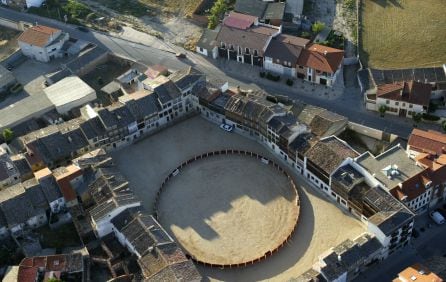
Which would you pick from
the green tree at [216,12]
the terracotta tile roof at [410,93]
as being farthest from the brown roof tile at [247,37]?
the terracotta tile roof at [410,93]

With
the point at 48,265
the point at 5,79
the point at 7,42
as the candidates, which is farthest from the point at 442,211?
the point at 7,42

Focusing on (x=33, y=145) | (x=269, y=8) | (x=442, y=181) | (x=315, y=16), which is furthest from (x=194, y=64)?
(x=442, y=181)

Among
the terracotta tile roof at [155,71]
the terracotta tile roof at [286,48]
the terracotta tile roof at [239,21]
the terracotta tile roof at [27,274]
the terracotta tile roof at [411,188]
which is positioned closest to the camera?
the terracotta tile roof at [27,274]

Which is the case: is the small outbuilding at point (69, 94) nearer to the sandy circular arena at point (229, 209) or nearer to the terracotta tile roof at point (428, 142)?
the sandy circular arena at point (229, 209)

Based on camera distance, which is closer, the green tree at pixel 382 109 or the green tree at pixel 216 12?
the green tree at pixel 382 109

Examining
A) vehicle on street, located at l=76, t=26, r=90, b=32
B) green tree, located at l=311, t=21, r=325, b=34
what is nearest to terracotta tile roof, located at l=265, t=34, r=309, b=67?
green tree, located at l=311, t=21, r=325, b=34

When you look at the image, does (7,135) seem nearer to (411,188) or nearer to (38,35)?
(38,35)

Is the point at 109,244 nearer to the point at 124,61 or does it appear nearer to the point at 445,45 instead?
the point at 124,61
